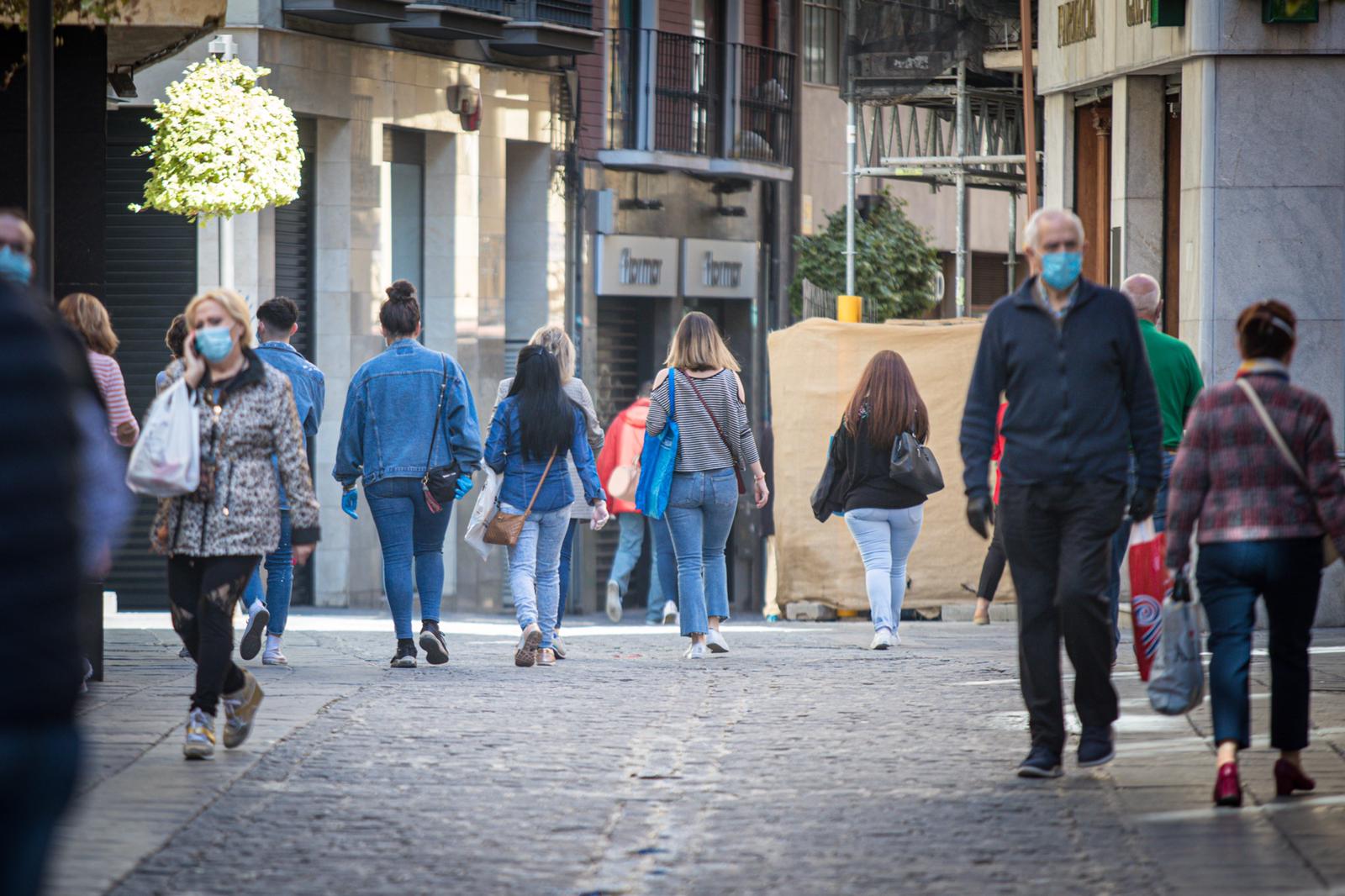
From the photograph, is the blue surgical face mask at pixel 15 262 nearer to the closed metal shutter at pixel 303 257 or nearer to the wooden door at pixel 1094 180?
the wooden door at pixel 1094 180

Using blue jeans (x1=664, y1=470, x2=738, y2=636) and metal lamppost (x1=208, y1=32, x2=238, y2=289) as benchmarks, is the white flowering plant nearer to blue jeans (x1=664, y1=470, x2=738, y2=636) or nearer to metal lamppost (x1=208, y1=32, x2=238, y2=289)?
metal lamppost (x1=208, y1=32, x2=238, y2=289)

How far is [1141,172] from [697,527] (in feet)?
16.8

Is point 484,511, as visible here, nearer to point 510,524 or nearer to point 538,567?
point 510,524

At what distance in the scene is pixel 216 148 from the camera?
54.0ft

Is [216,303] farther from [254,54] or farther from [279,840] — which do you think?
[254,54]

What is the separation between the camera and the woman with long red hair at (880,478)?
13234mm

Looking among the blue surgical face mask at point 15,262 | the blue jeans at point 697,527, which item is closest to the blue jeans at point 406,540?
the blue jeans at point 697,527

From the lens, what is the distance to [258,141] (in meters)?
16.6

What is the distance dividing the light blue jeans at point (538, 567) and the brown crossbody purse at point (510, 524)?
0.03 m

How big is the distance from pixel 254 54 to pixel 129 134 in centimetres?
137

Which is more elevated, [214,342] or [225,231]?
[225,231]

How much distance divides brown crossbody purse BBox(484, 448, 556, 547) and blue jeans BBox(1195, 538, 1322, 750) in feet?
17.6

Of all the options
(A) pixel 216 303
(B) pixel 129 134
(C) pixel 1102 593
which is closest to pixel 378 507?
(A) pixel 216 303

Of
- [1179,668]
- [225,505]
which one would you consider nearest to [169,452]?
[225,505]
